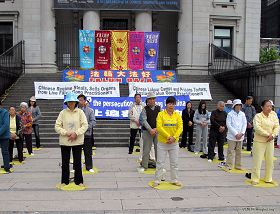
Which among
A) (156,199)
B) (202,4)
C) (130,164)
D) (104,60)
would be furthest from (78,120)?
(202,4)

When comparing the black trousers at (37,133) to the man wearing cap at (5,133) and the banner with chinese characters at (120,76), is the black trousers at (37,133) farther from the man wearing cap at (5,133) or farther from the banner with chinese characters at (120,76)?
the banner with chinese characters at (120,76)

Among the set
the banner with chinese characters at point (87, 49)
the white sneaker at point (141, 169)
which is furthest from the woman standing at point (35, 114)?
the banner with chinese characters at point (87, 49)

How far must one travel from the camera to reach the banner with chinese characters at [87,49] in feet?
70.4

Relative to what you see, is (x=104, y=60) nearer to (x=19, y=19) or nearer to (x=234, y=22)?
(x=19, y=19)

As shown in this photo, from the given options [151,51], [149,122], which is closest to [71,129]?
[149,122]

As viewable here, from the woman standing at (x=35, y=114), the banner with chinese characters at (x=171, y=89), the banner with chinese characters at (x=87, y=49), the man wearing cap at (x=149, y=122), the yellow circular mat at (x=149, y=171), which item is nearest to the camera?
the man wearing cap at (x=149, y=122)

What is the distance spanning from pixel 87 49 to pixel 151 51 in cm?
388

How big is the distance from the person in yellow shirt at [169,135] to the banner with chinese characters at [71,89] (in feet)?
33.2

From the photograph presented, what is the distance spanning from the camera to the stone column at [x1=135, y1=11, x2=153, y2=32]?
972 inches

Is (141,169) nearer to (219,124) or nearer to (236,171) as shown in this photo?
(236,171)

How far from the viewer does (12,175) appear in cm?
870

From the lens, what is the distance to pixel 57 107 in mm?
16625

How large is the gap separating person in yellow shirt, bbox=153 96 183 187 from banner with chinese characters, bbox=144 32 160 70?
14.0 meters

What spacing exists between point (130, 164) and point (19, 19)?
759 inches
